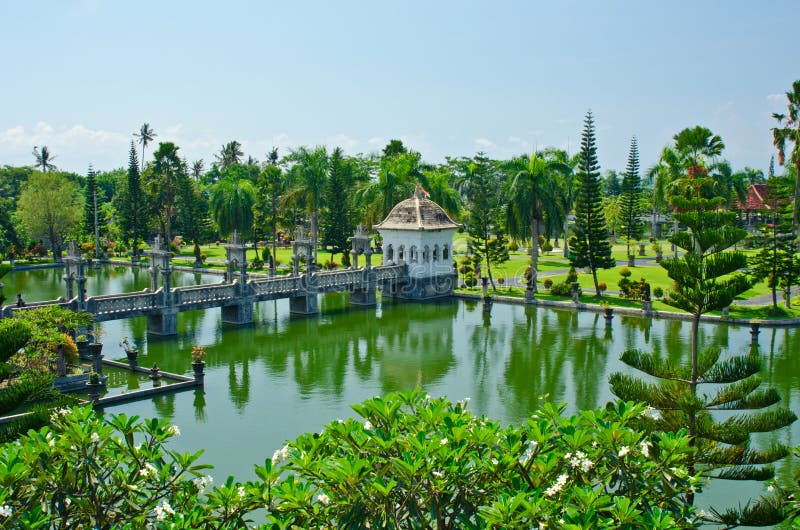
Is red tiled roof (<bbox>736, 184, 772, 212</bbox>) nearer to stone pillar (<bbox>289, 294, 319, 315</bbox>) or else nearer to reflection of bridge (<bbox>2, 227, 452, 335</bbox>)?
reflection of bridge (<bbox>2, 227, 452, 335</bbox>)

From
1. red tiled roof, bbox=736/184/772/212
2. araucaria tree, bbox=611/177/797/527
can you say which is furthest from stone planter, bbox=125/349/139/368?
red tiled roof, bbox=736/184/772/212

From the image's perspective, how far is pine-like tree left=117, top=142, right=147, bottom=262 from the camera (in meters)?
57.1

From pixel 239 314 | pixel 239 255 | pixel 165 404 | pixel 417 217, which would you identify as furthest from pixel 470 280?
pixel 165 404

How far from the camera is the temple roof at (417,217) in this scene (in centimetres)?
3938

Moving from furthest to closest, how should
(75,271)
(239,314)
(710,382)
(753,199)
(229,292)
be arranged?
(753,199) < (239,314) < (229,292) < (75,271) < (710,382)

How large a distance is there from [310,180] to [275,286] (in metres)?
17.0

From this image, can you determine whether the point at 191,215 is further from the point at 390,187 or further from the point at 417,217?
the point at 417,217

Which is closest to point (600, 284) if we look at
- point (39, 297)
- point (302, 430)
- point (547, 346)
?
point (547, 346)

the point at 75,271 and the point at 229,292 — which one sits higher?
the point at 75,271

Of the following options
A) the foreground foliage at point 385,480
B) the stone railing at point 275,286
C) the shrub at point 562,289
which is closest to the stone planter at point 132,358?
the stone railing at point 275,286

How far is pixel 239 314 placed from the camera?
31.9 metres

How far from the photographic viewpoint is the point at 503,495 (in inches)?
330

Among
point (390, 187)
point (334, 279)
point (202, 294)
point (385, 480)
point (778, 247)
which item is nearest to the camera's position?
point (385, 480)

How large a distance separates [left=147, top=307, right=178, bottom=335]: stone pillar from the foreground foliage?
1983 cm
